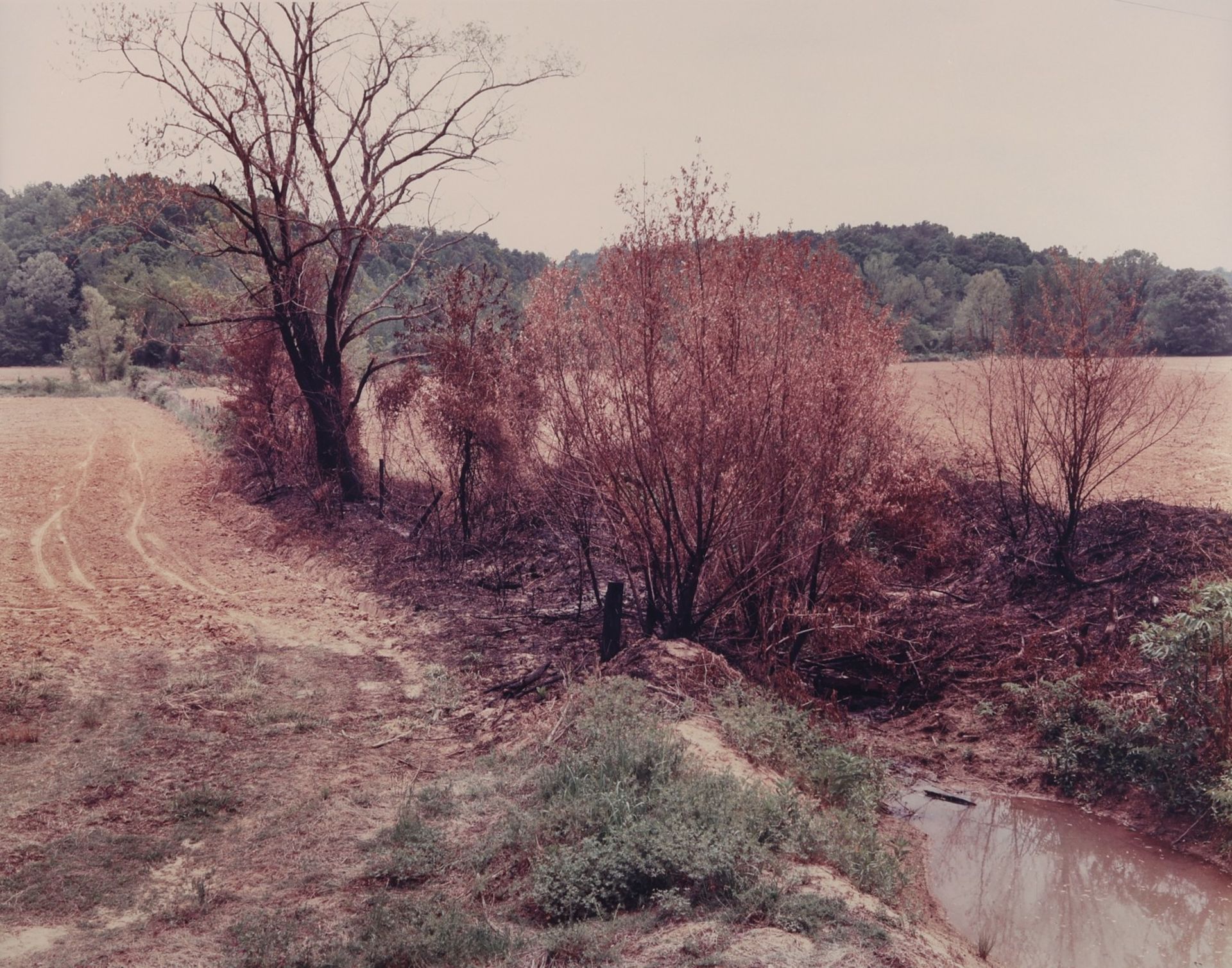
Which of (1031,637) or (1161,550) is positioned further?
(1161,550)

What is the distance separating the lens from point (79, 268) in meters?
57.9

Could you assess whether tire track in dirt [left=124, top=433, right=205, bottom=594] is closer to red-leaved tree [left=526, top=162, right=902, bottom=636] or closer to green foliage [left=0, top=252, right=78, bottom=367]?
red-leaved tree [left=526, top=162, right=902, bottom=636]

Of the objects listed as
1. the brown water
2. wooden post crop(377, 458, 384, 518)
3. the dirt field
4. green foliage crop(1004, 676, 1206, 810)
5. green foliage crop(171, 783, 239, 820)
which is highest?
the dirt field

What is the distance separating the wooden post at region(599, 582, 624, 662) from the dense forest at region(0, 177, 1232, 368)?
15104mm

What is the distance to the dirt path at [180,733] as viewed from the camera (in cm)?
536

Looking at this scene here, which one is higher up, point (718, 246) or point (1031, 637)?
point (718, 246)

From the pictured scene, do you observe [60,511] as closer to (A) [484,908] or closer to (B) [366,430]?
(B) [366,430]

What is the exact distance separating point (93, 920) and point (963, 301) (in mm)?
42995

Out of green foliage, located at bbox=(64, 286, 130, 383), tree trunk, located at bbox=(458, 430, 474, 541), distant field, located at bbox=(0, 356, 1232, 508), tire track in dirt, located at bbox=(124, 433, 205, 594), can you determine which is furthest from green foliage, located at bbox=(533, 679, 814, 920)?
green foliage, located at bbox=(64, 286, 130, 383)

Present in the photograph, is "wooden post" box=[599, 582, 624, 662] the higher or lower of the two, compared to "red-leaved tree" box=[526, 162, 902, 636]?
lower

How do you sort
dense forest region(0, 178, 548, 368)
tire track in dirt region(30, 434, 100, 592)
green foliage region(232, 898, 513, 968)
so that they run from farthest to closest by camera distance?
dense forest region(0, 178, 548, 368)
tire track in dirt region(30, 434, 100, 592)
green foliage region(232, 898, 513, 968)

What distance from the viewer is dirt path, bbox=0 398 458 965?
17.6ft

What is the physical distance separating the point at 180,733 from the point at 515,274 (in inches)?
845

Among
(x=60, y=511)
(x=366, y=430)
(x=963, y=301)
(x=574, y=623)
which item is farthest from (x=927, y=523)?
(x=963, y=301)
